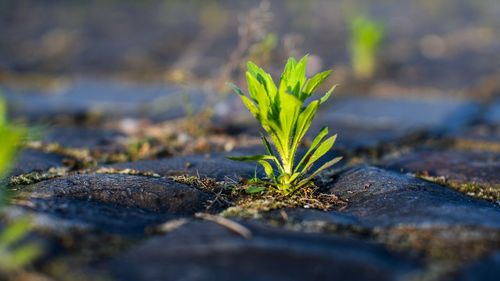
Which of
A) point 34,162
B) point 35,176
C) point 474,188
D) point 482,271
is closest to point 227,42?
point 34,162

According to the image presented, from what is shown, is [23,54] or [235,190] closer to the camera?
[235,190]

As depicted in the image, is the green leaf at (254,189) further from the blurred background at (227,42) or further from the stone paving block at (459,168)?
the blurred background at (227,42)

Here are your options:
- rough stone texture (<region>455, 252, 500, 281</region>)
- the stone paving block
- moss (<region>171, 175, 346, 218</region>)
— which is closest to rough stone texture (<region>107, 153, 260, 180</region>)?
moss (<region>171, 175, 346, 218</region>)

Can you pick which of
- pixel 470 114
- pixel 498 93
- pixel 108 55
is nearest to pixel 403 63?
pixel 498 93

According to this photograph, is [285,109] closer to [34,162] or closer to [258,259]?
[258,259]

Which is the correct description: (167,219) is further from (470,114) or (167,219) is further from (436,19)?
(436,19)

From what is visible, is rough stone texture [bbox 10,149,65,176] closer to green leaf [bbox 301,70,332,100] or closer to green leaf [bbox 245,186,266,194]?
green leaf [bbox 245,186,266,194]
